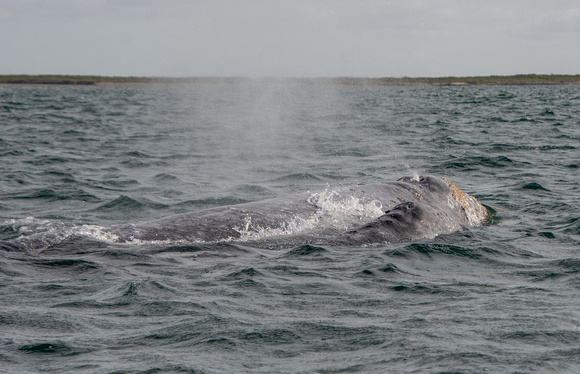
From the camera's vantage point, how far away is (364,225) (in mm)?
9688

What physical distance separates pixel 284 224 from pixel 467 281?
117 inches

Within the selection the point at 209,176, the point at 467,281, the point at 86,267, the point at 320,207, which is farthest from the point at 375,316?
the point at 209,176

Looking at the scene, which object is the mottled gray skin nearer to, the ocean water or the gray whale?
the gray whale

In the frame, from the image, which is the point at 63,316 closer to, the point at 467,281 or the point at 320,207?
the point at 467,281

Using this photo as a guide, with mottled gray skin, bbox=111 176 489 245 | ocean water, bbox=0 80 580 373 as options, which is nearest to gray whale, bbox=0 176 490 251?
mottled gray skin, bbox=111 176 489 245

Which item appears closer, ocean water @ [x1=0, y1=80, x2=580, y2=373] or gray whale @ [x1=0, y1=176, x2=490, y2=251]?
ocean water @ [x1=0, y1=80, x2=580, y2=373]

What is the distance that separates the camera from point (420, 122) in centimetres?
3381

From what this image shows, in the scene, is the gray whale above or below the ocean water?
above

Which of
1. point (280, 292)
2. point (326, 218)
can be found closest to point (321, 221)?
point (326, 218)

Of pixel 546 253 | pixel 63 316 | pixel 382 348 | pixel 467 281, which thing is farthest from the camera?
pixel 546 253

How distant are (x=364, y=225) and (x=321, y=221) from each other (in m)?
0.74

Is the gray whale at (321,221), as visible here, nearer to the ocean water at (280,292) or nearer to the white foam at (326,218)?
the white foam at (326,218)

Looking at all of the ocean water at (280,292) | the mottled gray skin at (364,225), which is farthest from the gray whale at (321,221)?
the ocean water at (280,292)

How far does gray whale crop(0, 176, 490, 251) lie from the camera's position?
29.6 feet
